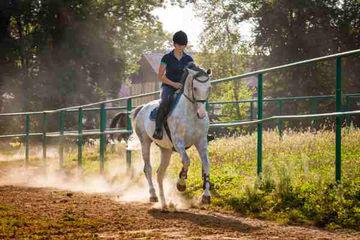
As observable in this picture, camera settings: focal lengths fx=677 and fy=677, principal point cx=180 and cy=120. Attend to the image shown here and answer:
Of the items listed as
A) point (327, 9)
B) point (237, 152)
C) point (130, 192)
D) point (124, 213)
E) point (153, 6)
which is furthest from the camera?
point (153, 6)

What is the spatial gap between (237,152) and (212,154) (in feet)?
2.72

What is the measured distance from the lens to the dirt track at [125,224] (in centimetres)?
751

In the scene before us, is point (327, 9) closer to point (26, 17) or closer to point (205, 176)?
point (26, 17)

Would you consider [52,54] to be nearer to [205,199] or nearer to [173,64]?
[173,64]

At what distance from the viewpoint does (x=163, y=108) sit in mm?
10828

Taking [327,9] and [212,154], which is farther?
[327,9]

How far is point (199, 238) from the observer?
7273 millimetres

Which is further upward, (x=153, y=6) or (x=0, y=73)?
(x=153, y=6)

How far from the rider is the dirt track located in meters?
1.67

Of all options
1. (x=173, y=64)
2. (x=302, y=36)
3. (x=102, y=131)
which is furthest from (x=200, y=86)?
(x=302, y=36)

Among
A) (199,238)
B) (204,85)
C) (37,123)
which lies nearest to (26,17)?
(37,123)

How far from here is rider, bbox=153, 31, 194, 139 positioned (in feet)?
35.1

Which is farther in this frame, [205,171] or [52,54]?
[52,54]

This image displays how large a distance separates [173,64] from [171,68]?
0.07 m
